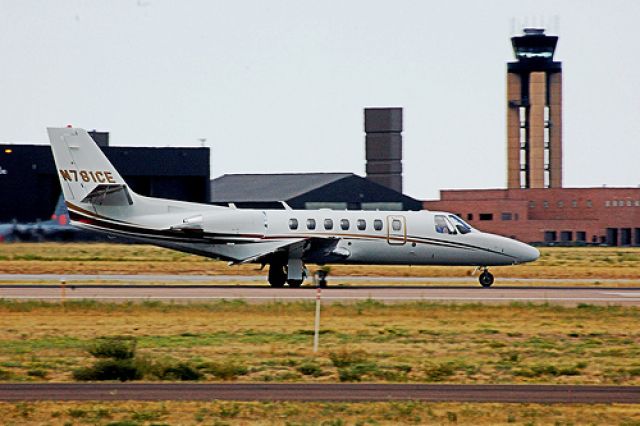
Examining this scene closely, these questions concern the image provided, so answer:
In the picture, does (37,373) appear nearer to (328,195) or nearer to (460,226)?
(460,226)

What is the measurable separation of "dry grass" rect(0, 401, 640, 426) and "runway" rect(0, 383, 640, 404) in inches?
19.9

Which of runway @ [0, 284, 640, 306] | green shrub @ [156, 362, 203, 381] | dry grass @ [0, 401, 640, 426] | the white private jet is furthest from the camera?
the white private jet

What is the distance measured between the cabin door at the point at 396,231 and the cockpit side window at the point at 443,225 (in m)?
1.25

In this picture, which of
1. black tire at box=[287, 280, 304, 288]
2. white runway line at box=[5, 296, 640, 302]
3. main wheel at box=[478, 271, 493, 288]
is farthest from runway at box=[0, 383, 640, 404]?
main wheel at box=[478, 271, 493, 288]

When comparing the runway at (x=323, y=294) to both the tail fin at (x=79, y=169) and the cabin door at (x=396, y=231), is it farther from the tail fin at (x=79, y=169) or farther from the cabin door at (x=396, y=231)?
the tail fin at (x=79, y=169)

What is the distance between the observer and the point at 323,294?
36.2 m

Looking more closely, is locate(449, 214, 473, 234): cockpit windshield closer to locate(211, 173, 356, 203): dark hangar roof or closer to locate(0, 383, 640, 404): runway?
locate(0, 383, 640, 404): runway

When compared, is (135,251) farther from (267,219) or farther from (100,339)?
(100,339)

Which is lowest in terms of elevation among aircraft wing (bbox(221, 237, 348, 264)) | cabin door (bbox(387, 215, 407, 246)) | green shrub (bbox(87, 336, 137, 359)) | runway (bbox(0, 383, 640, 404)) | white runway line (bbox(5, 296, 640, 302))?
runway (bbox(0, 383, 640, 404))

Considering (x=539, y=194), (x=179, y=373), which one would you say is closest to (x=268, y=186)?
(x=539, y=194)

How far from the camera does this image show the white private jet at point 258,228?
3781cm

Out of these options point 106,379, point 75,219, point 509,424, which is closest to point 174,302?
point 75,219

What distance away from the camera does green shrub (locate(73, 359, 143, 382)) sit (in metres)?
18.6

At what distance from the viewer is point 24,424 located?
1462cm
